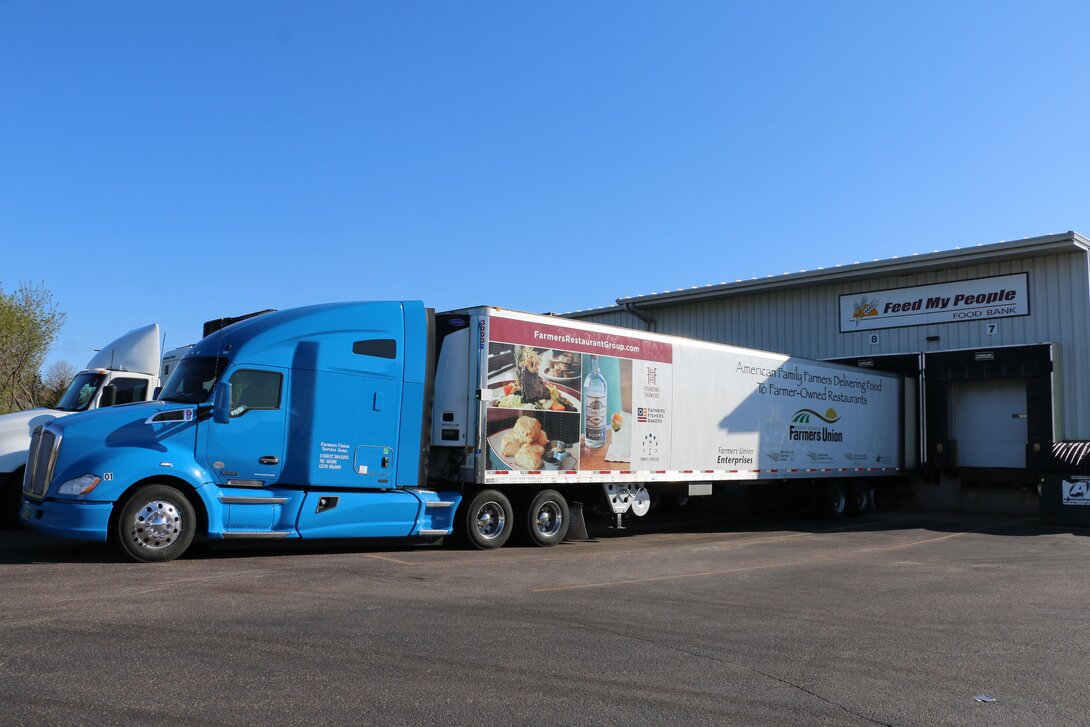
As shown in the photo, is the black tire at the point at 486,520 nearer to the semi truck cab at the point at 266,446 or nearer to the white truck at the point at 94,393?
the semi truck cab at the point at 266,446

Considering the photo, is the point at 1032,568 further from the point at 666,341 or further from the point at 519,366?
the point at 519,366

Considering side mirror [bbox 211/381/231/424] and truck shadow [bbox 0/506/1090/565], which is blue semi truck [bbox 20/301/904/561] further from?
truck shadow [bbox 0/506/1090/565]

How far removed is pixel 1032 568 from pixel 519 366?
7.55 meters

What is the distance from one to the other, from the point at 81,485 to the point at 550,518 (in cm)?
660

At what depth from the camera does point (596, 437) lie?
45.9 ft

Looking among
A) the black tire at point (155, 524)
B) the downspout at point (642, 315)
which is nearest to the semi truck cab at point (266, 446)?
the black tire at point (155, 524)

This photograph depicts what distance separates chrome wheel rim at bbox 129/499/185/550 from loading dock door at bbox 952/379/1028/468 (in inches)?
773

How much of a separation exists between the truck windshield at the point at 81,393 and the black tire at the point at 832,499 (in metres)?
14.7

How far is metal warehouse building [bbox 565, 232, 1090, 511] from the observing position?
839 inches

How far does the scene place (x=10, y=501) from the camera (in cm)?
1416

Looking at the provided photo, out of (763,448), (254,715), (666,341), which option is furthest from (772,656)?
(763,448)

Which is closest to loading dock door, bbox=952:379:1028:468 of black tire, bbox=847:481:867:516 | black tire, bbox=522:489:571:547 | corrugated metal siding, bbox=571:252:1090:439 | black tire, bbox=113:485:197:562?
corrugated metal siding, bbox=571:252:1090:439

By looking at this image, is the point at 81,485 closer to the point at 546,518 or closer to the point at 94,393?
the point at 94,393

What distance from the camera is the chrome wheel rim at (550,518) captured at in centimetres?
1361
